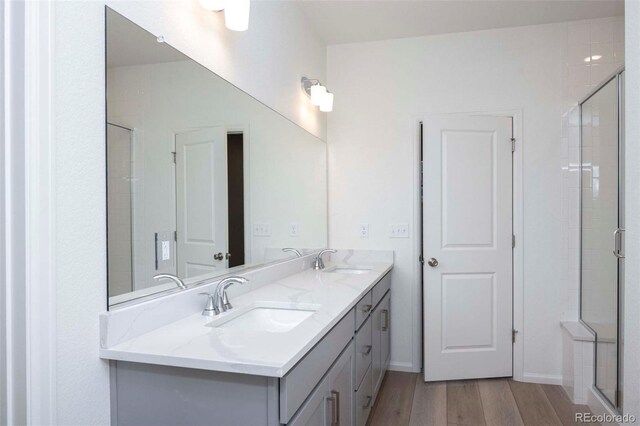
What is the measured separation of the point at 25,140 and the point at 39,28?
0.27 meters

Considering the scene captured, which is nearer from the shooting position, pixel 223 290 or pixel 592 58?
pixel 223 290

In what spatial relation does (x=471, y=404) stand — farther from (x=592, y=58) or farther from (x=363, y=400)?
(x=592, y=58)

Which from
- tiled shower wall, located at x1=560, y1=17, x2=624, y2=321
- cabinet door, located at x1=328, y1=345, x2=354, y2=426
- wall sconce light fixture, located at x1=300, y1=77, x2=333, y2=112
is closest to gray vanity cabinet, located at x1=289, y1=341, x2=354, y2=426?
cabinet door, located at x1=328, y1=345, x2=354, y2=426

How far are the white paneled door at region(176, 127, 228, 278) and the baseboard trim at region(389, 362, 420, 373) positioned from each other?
6.28ft

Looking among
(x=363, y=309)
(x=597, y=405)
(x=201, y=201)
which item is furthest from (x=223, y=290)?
(x=597, y=405)

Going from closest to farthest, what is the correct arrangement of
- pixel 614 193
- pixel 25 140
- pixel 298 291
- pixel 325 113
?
pixel 25 140 < pixel 298 291 < pixel 614 193 < pixel 325 113

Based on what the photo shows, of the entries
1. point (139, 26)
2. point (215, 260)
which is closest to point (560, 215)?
point (215, 260)

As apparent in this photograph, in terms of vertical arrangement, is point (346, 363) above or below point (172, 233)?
below

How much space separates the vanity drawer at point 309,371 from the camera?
3.72 ft

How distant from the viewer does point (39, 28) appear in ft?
3.32

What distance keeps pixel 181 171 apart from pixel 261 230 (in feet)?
2.41

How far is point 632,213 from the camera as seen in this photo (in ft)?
4.94

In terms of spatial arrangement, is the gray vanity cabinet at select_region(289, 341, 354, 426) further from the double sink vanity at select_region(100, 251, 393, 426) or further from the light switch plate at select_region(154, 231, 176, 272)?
the light switch plate at select_region(154, 231, 176, 272)

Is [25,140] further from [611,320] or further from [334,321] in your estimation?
[611,320]
